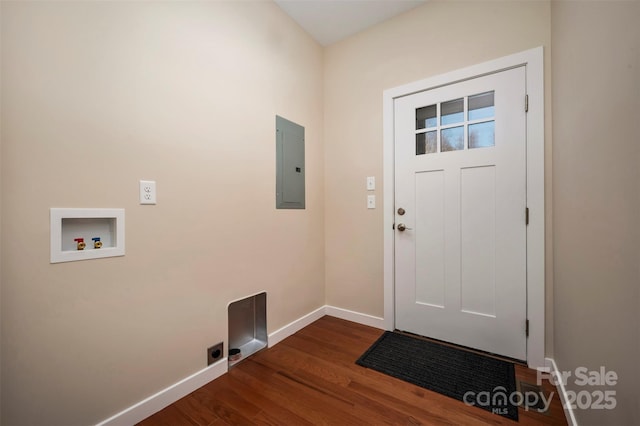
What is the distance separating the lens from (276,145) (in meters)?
2.05

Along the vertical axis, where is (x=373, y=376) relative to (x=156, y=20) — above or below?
below

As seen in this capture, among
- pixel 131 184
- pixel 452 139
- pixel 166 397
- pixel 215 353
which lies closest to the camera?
pixel 131 184

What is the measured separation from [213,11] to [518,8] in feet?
6.42

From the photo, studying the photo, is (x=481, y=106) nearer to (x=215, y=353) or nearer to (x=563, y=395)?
(x=563, y=395)

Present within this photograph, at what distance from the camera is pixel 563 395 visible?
1.33m

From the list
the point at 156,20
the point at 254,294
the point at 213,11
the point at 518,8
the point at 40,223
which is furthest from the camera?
the point at 254,294

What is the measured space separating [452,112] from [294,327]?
2.12 metres

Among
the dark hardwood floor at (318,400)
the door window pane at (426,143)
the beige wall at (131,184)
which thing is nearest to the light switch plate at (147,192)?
the beige wall at (131,184)

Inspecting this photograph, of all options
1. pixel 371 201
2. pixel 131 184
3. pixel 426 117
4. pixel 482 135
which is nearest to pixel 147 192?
pixel 131 184

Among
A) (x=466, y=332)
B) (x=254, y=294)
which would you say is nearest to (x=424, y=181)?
(x=466, y=332)

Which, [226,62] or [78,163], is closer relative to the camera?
[78,163]

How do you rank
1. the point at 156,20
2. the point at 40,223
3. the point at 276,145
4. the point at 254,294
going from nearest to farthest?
the point at 40,223, the point at 156,20, the point at 254,294, the point at 276,145

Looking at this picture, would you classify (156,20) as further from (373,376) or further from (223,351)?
(373,376)

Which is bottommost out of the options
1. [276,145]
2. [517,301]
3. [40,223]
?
[517,301]
